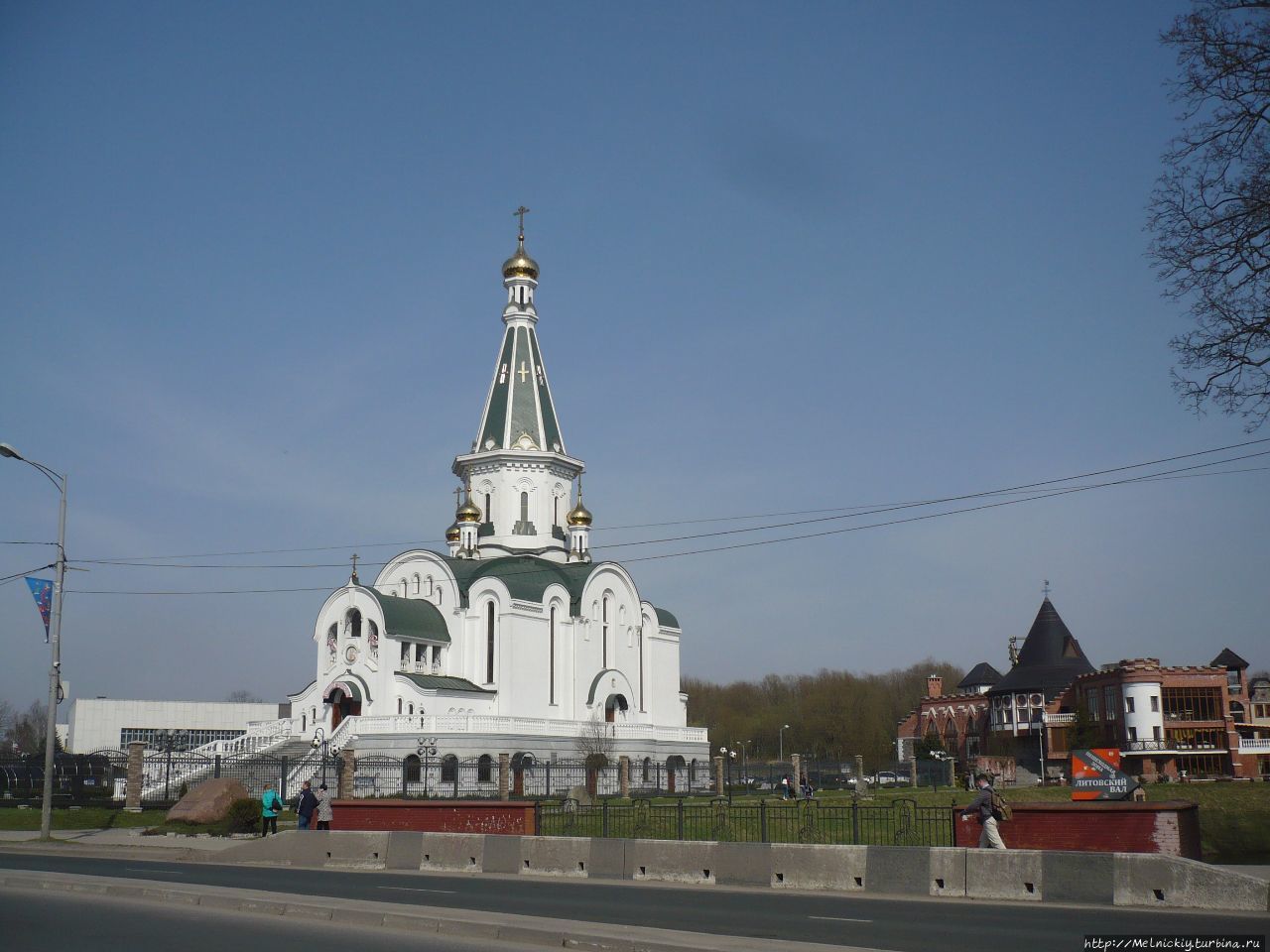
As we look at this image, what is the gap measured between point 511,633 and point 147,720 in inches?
2448

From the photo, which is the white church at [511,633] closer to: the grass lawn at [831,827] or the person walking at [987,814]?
the grass lawn at [831,827]

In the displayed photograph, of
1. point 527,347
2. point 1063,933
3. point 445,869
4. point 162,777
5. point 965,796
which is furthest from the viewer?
point 527,347

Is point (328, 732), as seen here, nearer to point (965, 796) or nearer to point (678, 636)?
point (678, 636)

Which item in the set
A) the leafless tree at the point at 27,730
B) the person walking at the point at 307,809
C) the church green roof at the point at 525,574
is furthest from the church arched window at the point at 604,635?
the leafless tree at the point at 27,730

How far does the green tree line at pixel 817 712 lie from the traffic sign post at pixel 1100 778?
72.7 meters

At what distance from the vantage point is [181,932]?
12906 mm

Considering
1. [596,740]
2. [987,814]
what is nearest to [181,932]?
[987,814]

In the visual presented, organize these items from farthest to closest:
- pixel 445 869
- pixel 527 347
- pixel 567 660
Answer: pixel 527 347 → pixel 567 660 → pixel 445 869

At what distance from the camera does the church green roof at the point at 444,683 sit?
52531 mm

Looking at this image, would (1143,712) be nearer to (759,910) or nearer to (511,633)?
(511,633)

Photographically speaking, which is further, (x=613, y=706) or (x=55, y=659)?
(x=613, y=706)

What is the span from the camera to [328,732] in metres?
Answer: 50.9

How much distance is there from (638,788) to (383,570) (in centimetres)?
1717

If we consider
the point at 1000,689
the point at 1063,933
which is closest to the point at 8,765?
the point at 1063,933
